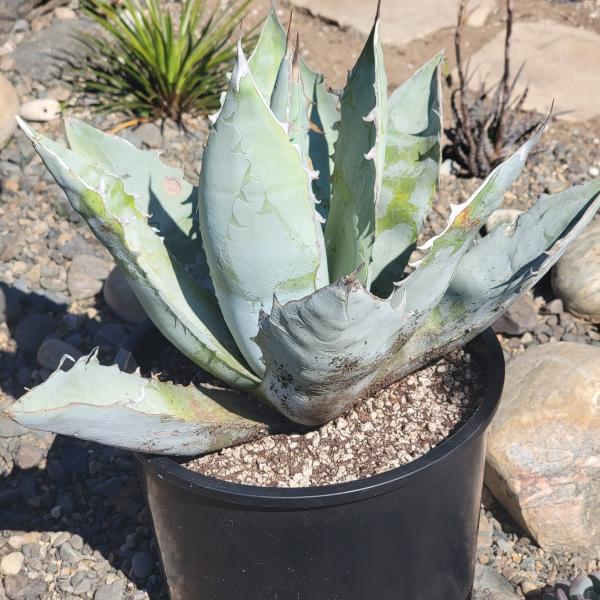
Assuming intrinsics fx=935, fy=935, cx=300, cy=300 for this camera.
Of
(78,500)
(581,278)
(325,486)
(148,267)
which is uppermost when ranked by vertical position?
(148,267)

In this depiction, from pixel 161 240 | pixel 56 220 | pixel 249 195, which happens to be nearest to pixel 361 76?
pixel 249 195

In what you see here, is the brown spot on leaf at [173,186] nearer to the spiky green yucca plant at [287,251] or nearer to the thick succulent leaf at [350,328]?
the spiky green yucca plant at [287,251]

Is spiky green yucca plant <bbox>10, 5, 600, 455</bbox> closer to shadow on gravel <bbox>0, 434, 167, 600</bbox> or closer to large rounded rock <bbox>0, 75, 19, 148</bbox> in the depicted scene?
shadow on gravel <bbox>0, 434, 167, 600</bbox>

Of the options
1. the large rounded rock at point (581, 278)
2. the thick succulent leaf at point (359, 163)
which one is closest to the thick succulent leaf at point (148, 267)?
the thick succulent leaf at point (359, 163)

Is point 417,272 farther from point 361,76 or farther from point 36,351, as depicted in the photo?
point 36,351

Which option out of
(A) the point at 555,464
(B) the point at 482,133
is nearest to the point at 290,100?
(A) the point at 555,464

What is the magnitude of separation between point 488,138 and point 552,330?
789 millimetres

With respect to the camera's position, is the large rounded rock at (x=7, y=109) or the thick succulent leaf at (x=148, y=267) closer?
the thick succulent leaf at (x=148, y=267)

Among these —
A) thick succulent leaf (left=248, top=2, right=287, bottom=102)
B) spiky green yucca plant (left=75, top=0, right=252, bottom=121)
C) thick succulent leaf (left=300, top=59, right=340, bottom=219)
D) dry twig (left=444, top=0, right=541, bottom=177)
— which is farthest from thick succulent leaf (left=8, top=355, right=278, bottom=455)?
spiky green yucca plant (left=75, top=0, right=252, bottom=121)

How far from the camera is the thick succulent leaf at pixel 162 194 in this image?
1582mm

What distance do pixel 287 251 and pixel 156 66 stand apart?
1.92m

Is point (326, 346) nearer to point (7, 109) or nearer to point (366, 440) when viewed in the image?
point (366, 440)

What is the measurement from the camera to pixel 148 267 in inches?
56.2

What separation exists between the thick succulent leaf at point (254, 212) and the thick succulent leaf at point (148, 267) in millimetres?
86
